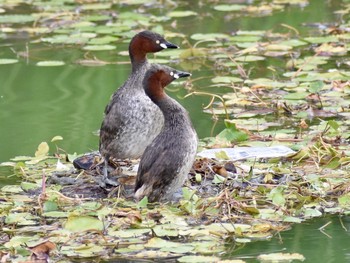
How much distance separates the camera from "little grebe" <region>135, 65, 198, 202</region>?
7477 mm

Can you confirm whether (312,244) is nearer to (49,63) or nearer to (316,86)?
(316,86)

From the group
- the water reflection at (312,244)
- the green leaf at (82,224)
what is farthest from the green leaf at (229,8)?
the green leaf at (82,224)

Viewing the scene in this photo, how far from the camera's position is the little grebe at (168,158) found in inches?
294

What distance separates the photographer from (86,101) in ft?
35.4

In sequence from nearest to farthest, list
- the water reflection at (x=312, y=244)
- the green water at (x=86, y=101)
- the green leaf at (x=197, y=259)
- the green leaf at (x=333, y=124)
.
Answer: the green leaf at (x=197, y=259) < the water reflection at (x=312, y=244) < the green water at (x=86, y=101) < the green leaf at (x=333, y=124)

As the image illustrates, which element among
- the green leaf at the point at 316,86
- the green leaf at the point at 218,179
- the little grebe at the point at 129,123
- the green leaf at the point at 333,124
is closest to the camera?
the green leaf at the point at 218,179

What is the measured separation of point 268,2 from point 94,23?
7.81 feet

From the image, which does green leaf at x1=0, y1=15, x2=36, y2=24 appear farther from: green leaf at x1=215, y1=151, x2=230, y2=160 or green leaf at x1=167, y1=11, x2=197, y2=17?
green leaf at x1=215, y1=151, x2=230, y2=160

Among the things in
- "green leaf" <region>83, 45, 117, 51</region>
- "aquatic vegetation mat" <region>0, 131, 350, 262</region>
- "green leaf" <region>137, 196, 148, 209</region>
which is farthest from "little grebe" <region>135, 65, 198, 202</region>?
"green leaf" <region>83, 45, 117, 51</region>

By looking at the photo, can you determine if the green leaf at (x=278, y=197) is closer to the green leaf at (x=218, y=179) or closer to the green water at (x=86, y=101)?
the green water at (x=86, y=101)

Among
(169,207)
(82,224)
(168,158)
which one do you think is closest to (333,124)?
(168,158)

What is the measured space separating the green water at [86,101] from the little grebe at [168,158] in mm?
965

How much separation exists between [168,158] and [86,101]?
11.3 feet

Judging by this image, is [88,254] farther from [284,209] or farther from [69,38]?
[69,38]
